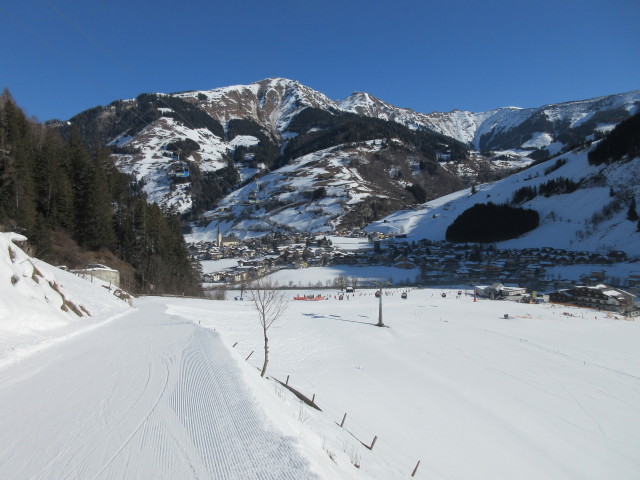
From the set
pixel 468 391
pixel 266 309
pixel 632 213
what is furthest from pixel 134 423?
pixel 632 213

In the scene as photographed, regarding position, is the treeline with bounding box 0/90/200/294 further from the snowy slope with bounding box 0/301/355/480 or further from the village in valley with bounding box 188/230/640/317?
the snowy slope with bounding box 0/301/355/480

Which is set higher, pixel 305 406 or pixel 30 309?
pixel 30 309

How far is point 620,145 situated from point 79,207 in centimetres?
14321

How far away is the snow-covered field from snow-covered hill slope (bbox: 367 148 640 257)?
77.1 metres

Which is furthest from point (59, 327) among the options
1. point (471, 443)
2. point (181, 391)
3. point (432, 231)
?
point (432, 231)

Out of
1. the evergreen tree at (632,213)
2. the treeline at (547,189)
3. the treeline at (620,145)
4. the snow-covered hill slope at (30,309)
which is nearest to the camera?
the snow-covered hill slope at (30,309)

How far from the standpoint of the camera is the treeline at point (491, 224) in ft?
359

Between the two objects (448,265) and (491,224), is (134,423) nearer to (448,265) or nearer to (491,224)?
(448,265)

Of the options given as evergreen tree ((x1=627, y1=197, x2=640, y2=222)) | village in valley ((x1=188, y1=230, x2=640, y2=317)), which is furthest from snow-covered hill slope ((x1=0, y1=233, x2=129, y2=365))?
evergreen tree ((x1=627, y1=197, x2=640, y2=222))

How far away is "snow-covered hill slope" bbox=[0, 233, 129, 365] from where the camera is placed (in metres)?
8.67

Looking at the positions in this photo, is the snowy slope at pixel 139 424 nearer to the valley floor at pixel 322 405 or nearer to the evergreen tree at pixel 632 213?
the valley floor at pixel 322 405

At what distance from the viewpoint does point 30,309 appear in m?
10.1

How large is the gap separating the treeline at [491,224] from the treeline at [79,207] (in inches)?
3863

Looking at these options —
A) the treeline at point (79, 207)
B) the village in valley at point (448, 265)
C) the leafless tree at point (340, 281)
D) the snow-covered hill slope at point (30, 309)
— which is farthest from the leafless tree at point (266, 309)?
the leafless tree at point (340, 281)
